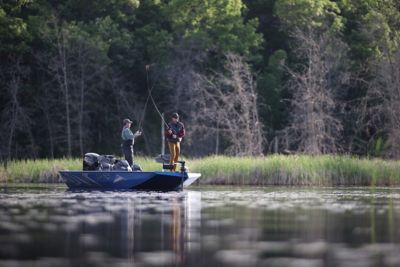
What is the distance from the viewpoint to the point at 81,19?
179 ft

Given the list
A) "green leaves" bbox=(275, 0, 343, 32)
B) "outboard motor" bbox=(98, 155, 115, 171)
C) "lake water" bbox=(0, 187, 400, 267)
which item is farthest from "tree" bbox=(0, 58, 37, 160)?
"lake water" bbox=(0, 187, 400, 267)

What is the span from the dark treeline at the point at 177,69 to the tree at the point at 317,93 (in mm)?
162

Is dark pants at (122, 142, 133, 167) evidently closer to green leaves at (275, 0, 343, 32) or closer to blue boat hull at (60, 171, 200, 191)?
blue boat hull at (60, 171, 200, 191)

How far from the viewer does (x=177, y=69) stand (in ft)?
173

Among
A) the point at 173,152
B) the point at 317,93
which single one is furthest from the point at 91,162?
the point at 317,93

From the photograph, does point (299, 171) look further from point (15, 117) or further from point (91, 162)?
point (15, 117)

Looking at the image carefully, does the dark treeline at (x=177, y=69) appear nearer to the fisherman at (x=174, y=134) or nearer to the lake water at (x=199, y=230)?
Result: the fisherman at (x=174, y=134)

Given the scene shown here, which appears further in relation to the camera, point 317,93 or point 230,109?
point 230,109

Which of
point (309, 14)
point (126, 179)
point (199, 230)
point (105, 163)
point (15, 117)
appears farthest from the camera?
point (309, 14)

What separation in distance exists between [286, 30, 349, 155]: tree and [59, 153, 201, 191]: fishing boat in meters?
14.6

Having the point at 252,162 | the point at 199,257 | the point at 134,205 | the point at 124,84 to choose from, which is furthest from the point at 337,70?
the point at 199,257

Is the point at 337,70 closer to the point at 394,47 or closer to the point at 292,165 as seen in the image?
the point at 394,47

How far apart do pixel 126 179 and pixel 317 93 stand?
729 inches

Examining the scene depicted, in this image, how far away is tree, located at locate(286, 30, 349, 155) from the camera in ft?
148
